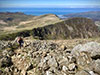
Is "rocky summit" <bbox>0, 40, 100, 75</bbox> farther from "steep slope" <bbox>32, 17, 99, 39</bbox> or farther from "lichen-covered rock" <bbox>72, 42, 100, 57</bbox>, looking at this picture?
"steep slope" <bbox>32, 17, 99, 39</bbox>

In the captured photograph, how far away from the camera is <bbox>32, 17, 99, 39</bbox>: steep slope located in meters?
108

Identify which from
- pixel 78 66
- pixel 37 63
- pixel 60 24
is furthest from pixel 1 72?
pixel 60 24

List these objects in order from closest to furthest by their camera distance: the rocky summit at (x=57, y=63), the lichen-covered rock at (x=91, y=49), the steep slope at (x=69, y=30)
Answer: the rocky summit at (x=57, y=63) → the lichen-covered rock at (x=91, y=49) → the steep slope at (x=69, y=30)

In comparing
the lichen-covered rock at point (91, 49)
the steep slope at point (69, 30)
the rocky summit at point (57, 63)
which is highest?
the lichen-covered rock at point (91, 49)

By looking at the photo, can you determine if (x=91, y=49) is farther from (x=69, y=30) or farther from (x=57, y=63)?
(x=69, y=30)

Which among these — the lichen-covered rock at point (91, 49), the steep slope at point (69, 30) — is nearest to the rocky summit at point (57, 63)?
the lichen-covered rock at point (91, 49)

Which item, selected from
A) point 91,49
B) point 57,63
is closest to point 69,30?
point 91,49

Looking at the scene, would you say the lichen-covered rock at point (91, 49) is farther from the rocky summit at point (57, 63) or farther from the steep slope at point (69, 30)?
the steep slope at point (69, 30)

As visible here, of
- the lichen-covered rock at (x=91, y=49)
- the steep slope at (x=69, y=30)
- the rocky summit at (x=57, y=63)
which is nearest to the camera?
the rocky summit at (x=57, y=63)

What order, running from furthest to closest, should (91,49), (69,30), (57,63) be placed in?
(69,30) < (91,49) < (57,63)

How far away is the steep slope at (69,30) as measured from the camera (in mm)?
107725

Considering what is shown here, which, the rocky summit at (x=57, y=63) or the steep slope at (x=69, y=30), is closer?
the rocky summit at (x=57, y=63)

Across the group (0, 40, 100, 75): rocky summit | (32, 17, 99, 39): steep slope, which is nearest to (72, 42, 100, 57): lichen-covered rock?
(0, 40, 100, 75): rocky summit

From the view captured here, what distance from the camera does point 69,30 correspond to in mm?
126750
